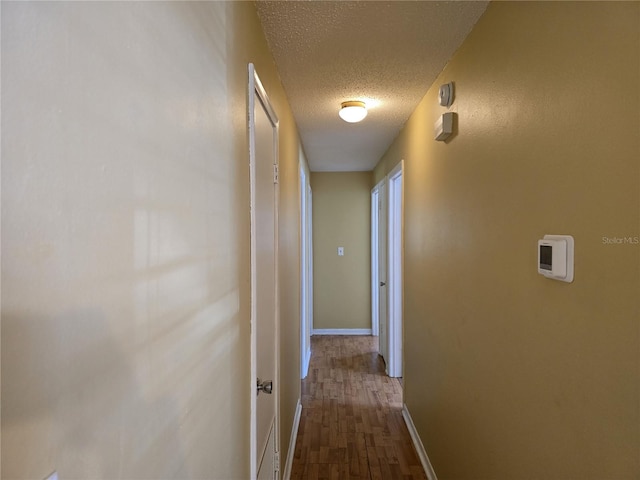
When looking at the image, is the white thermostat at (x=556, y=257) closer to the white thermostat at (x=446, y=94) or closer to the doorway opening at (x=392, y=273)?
the white thermostat at (x=446, y=94)

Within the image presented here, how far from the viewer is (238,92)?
125 centimetres

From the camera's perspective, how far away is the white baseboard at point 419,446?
A: 2394 mm

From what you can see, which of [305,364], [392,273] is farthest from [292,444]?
[392,273]

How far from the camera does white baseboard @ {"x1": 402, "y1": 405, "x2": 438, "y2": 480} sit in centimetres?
239

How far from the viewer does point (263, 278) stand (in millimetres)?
1690

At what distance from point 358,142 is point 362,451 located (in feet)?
8.67

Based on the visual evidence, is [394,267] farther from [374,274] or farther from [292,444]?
[292,444]

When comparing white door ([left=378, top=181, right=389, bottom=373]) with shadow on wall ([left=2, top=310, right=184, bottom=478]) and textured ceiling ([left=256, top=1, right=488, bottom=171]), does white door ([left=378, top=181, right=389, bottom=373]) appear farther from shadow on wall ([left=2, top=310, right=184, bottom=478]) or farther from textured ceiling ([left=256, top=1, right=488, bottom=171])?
shadow on wall ([left=2, top=310, right=184, bottom=478])

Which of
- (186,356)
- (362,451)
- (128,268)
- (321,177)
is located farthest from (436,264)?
(321,177)

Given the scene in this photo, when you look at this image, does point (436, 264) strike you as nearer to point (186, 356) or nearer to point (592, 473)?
point (592, 473)

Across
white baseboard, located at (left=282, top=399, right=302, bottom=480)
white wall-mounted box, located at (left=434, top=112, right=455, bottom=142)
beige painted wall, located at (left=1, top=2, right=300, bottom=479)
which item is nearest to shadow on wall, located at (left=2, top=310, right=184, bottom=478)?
beige painted wall, located at (left=1, top=2, right=300, bottom=479)

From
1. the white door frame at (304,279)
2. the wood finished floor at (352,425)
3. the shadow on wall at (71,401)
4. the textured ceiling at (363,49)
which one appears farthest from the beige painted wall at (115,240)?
the white door frame at (304,279)

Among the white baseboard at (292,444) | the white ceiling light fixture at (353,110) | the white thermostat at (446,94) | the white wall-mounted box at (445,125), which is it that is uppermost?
the white ceiling light fixture at (353,110)

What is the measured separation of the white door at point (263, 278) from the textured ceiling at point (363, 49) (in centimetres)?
31
